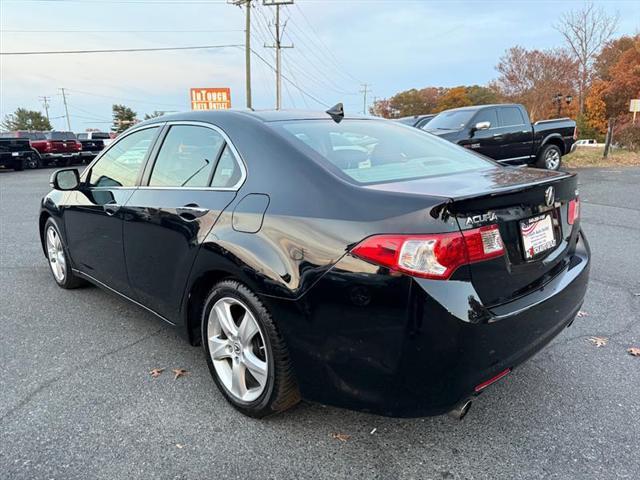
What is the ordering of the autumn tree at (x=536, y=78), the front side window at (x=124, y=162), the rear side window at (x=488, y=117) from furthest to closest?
the autumn tree at (x=536, y=78), the rear side window at (x=488, y=117), the front side window at (x=124, y=162)

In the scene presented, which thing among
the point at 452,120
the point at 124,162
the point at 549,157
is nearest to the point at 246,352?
the point at 124,162

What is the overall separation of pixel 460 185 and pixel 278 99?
34.1m

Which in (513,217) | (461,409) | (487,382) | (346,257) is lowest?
(461,409)

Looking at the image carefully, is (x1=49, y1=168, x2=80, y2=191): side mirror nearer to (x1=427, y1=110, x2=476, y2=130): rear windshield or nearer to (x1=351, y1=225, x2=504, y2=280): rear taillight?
(x1=351, y1=225, x2=504, y2=280): rear taillight

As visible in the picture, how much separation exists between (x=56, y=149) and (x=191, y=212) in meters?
22.5

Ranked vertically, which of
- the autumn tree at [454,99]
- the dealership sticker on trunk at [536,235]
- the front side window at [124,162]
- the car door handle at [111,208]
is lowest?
the car door handle at [111,208]

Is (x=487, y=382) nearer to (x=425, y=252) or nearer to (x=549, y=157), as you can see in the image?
(x=425, y=252)

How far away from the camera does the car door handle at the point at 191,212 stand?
2588mm

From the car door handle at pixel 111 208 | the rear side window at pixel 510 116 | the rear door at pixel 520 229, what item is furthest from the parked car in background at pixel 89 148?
the rear door at pixel 520 229

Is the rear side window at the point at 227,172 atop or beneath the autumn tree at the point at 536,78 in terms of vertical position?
beneath

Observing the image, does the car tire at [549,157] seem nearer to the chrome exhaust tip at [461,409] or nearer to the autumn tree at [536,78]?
the chrome exhaust tip at [461,409]

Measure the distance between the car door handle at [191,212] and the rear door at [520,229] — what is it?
1376mm

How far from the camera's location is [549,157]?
12.4 metres

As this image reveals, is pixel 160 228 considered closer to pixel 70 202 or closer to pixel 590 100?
pixel 70 202
